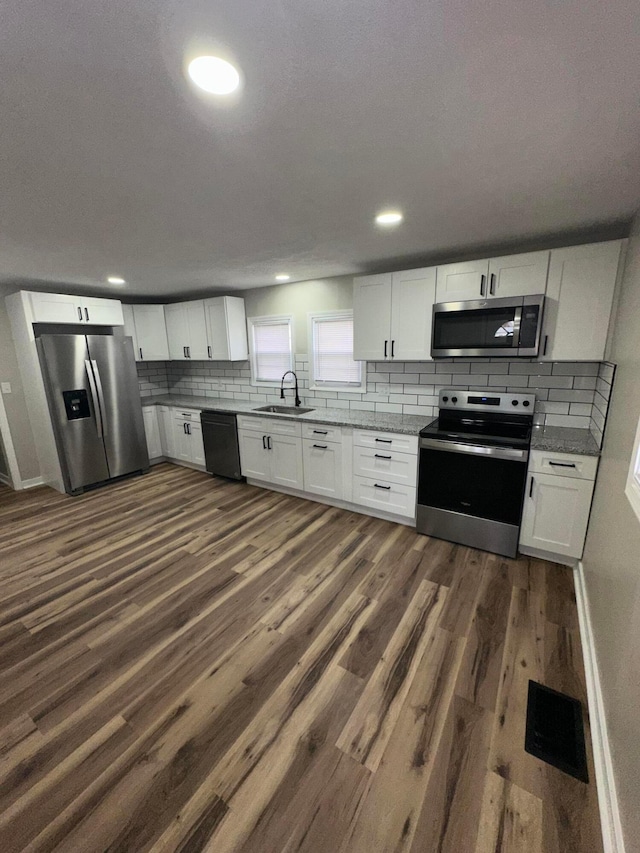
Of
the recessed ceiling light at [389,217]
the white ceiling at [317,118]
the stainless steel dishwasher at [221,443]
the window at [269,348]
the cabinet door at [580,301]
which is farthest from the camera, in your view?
the window at [269,348]

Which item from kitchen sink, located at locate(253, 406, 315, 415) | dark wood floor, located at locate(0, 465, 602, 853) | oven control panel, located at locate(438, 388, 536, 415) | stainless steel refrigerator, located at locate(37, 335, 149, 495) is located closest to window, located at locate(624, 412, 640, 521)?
dark wood floor, located at locate(0, 465, 602, 853)

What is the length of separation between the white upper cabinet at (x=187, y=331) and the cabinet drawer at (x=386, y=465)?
2.64 m

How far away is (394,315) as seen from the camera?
10.0 ft

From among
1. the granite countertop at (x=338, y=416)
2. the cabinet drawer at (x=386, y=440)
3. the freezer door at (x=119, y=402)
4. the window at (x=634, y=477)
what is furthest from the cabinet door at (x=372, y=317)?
the freezer door at (x=119, y=402)

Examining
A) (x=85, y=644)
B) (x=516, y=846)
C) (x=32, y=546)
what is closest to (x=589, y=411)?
(x=516, y=846)

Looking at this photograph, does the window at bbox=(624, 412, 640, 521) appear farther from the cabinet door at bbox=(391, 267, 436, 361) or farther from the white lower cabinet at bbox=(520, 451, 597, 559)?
the cabinet door at bbox=(391, 267, 436, 361)

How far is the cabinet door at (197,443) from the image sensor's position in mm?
4441

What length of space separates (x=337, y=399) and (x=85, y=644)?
9.63ft

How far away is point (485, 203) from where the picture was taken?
1.86m

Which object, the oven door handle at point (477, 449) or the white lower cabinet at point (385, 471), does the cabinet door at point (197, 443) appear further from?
the oven door handle at point (477, 449)

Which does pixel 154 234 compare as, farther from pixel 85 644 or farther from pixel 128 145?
pixel 85 644

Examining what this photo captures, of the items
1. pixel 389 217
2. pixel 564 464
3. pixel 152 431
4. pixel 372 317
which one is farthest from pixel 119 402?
pixel 564 464

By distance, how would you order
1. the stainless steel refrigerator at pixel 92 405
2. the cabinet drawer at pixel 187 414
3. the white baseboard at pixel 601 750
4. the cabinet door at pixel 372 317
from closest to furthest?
the white baseboard at pixel 601 750 → the cabinet door at pixel 372 317 → the stainless steel refrigerator at pixel 92 405 → the cabinet drawer at pixel 187 414

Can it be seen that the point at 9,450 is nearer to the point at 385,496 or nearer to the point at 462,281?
the point at 385,496
